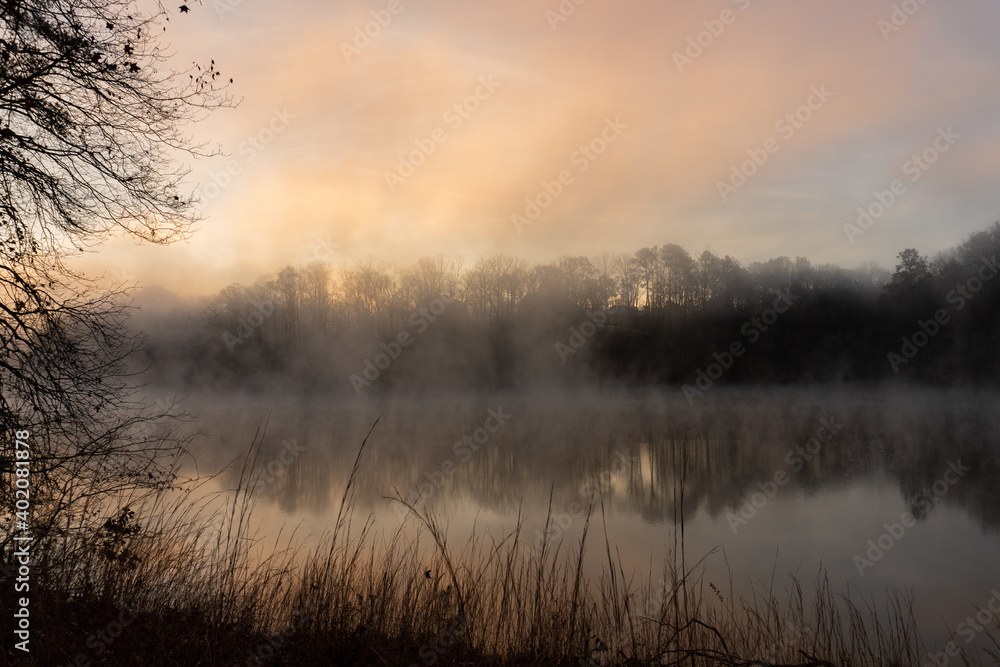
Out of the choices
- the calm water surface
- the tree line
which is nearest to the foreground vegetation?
the calm water surface

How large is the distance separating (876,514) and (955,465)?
8.01 meters

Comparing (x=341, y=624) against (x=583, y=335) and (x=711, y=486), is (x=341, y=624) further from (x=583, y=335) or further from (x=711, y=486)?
(x=583, y=335)

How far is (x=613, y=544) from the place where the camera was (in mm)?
8906

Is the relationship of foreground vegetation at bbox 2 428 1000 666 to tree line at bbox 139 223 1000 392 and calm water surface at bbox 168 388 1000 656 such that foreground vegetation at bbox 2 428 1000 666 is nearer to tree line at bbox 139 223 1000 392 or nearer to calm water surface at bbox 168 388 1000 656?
calm water surface at bbox 168 388 1000 656

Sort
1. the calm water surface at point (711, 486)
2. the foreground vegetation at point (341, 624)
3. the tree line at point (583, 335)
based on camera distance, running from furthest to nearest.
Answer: the tree line at point (583, 335)
the calm water surface at point (711, 486)
the foreground vegetation at point (341, 624)

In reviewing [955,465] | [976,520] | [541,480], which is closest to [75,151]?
[541,480]

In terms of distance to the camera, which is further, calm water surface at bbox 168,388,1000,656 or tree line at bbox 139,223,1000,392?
tree line at bbox 139,223,1000,392

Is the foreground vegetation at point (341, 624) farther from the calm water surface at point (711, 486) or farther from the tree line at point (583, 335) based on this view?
the tree line at point (583, 335)

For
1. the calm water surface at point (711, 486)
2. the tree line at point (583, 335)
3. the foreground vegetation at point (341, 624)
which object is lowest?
the foreground vegetation at point (341, 624)

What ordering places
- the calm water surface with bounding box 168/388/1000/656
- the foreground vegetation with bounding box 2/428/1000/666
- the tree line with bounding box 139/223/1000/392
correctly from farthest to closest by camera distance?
the tree line with bounding box 139/223/1000/392, the calm water surface with bounding box 168/388/1000/656, the foreground vegetation with bounding box 2/428/1000/666

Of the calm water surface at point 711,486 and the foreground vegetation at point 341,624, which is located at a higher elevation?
the calm water surface at point 711,486

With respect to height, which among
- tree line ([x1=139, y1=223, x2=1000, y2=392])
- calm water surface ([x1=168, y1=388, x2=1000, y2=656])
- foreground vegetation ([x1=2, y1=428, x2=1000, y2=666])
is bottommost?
foreground vegetation ([x1=2, y1=428, x2=1000, y2=666])

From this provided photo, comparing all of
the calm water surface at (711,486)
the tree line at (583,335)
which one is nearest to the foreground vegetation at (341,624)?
the calm water surface at (711,486)

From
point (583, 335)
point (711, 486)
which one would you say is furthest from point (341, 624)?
point (583, 335)
